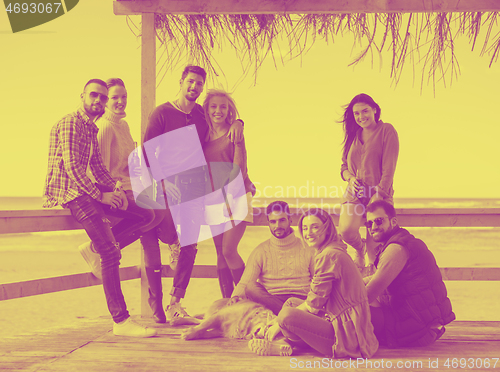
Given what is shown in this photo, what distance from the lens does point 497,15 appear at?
168 inches

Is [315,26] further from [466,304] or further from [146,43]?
[466,304]

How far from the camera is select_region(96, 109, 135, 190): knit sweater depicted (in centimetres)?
378

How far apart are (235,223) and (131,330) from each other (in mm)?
1073

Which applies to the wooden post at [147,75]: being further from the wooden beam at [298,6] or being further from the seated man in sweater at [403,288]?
the seated man in sweater at [403,288]

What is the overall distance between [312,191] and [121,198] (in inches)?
1353

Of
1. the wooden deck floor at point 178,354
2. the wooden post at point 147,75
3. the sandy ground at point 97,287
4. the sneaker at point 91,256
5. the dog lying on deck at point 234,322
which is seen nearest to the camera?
the wooden deck floor at point 178,354

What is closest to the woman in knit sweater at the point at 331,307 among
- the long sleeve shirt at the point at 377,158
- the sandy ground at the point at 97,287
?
the long sleeve shirt at the point at 377,158

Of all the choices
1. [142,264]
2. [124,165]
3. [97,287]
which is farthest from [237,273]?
[97,287]

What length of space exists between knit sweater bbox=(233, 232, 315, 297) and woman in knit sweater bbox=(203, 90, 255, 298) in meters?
0.27

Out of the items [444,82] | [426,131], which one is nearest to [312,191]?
[426,131]

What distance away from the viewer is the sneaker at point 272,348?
3.14m

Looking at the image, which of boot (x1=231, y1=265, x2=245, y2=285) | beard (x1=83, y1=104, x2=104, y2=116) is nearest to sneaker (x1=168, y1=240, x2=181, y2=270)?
boot (x1=231, y1=265, x2=245, y2=285)

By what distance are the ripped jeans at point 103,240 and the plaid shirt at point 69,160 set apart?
7cm

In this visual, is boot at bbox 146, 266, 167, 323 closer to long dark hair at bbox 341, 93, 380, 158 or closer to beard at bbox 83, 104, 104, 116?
beard at bbox 83, 104, 104, 116
